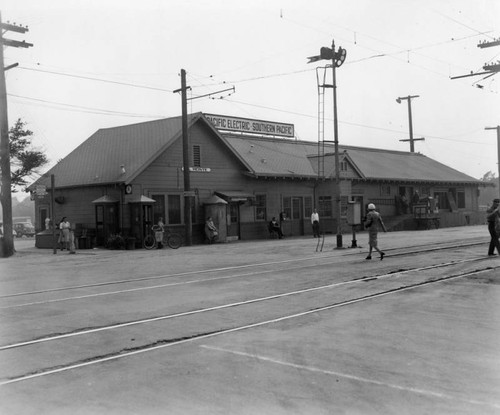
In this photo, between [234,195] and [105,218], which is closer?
[105,218]

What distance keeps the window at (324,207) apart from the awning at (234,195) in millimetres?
7413

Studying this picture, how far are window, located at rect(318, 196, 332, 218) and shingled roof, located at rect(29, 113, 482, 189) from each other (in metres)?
1.69

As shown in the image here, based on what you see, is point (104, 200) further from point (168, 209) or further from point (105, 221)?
point (168, 209)

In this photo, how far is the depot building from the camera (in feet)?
90.9

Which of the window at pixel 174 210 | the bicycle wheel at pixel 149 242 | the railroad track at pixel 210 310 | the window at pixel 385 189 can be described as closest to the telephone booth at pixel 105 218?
the bicycle wheel at pixel 149 242

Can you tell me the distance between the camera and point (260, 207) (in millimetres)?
34406

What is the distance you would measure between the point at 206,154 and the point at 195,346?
24.7 m

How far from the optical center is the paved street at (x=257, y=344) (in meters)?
5.00

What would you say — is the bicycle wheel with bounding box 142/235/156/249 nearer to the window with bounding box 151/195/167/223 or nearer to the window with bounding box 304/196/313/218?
the window with bounding box 151/195/167/223

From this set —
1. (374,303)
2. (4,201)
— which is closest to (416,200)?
(4,201)

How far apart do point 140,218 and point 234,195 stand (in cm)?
652

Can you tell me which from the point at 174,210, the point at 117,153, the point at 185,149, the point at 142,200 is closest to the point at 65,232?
the point at 142,200

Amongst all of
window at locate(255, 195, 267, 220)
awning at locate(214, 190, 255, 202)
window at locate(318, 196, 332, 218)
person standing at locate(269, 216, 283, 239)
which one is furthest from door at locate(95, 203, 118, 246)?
window at locate(318, 196, 332, 218)

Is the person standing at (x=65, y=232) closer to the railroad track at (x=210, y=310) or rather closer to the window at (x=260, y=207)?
the window at (x=260, y=207)
